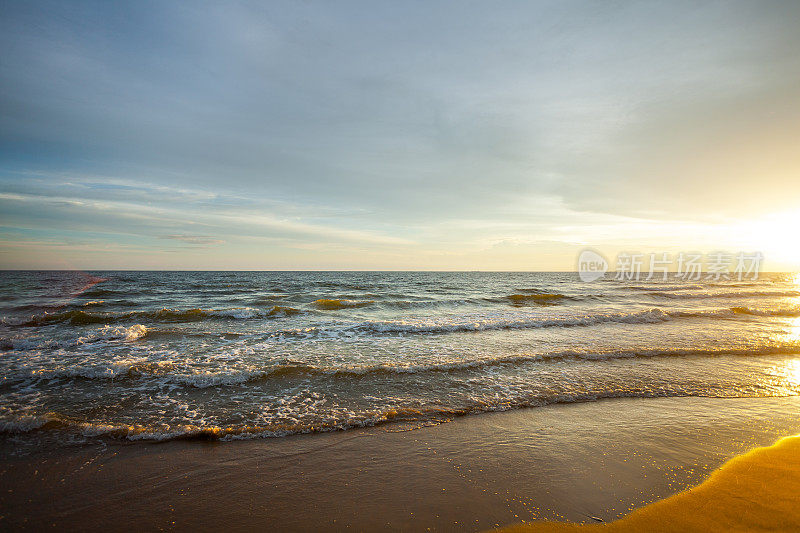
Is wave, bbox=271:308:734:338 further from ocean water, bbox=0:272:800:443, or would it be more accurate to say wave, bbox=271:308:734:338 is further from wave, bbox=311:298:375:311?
wave, bbox=311:298:375:311

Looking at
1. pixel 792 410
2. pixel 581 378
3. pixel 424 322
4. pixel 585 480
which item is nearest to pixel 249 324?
pixel 424 322

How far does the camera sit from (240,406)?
6539 mm

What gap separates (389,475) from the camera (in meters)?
4.28

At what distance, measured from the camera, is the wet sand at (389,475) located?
11.7ft

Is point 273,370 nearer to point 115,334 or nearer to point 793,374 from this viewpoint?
point 115,334

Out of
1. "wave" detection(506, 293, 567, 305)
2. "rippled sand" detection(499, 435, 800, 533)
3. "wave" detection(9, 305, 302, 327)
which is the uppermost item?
"wave" detection(506, 293, 567, 305)

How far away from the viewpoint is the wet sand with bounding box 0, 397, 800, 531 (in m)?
3.57

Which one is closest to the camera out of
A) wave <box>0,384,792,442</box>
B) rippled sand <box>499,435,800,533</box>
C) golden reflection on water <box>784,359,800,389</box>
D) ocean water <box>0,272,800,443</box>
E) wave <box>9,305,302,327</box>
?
rippled sand <box>499,435,800,533</box>

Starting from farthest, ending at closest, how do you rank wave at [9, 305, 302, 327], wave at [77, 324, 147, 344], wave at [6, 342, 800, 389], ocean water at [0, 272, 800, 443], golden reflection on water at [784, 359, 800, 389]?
1. wave at [9, 305, 302, 327]
2. wave at [77, 324, 147, 344]
3. wave at [6, 342, 800, 389]
4. golden reflection on water at [784, 359, 800, 389]
5. ocean water at [0, 272, 800, 443]

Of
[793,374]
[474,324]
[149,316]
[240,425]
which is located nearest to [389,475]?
[240,425]

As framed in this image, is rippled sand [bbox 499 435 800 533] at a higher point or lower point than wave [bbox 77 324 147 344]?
higher

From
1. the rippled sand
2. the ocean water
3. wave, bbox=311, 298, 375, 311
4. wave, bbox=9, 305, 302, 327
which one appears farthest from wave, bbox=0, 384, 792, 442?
wave, bbox=311, 298, 375, 311

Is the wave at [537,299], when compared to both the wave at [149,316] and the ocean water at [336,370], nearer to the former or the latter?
the ocean water at [336,370]

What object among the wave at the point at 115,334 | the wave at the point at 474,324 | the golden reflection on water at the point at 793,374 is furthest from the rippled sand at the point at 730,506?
the wave at the point at 115,334
